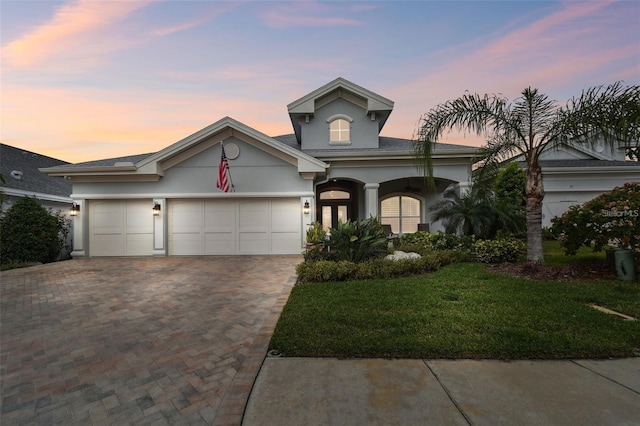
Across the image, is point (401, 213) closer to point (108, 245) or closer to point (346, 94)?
point (346, 94)

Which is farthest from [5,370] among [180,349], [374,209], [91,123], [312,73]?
[312,73]

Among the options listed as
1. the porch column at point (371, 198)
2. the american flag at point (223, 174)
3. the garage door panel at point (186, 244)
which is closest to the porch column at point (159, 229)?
the garage door panel at point (186, 244)

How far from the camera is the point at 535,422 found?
6.92 ft

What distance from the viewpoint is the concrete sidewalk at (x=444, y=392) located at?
7.15 feet

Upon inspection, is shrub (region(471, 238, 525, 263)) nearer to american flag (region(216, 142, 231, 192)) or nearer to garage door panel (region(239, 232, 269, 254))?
garage door panel (region(239, 232, 269, 254))

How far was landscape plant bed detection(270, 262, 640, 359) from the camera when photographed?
3.19 metres

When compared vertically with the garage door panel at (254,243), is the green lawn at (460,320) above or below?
below

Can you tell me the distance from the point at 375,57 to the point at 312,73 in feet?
12.3

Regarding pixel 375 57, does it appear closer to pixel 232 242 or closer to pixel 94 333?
pixel 232 242

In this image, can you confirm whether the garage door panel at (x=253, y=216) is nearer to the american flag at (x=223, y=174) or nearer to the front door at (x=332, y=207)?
the american flag at (x=223, y=174)

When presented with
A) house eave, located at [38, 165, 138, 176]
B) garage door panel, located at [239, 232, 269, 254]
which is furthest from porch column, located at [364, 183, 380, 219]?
house eave, located at [38, 165, 138, 176]

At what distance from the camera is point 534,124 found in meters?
7.16

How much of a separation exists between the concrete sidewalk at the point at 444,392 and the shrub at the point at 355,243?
15.9 ft

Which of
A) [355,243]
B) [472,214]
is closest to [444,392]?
[355,243]
